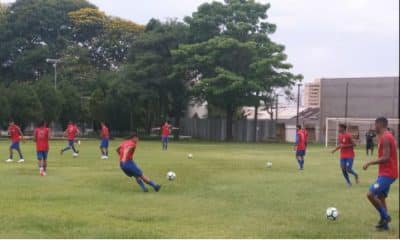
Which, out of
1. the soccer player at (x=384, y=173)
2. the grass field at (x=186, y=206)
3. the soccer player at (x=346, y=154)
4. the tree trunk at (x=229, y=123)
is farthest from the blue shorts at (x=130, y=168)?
the tree trunk at (x=229, y=123)

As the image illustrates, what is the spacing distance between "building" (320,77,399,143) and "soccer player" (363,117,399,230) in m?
51.4

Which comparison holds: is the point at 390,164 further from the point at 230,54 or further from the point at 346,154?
the point at 230,54

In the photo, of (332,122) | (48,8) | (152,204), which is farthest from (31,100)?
(152,204)

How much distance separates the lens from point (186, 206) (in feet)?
44.1

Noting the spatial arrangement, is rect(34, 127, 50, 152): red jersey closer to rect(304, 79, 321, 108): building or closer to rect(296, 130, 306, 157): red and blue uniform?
rect(296, 130, 306, 157): red and blue uniform

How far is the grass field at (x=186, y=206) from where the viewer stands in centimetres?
1049

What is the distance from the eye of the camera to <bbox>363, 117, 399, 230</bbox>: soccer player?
10.9m

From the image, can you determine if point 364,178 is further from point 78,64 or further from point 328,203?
point 78,64

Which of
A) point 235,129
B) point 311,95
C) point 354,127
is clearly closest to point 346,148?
point 354,127

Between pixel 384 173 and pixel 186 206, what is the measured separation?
14.1 ft

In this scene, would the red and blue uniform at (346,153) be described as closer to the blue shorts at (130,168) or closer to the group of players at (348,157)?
the group of players at (348,157)

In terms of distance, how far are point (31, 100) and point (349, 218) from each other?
48.0 metres

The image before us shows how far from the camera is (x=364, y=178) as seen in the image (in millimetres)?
21141

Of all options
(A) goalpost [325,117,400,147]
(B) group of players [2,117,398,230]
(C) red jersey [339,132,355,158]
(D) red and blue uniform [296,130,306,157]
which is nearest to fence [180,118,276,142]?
(A) goalpost [325,117,400,147]
